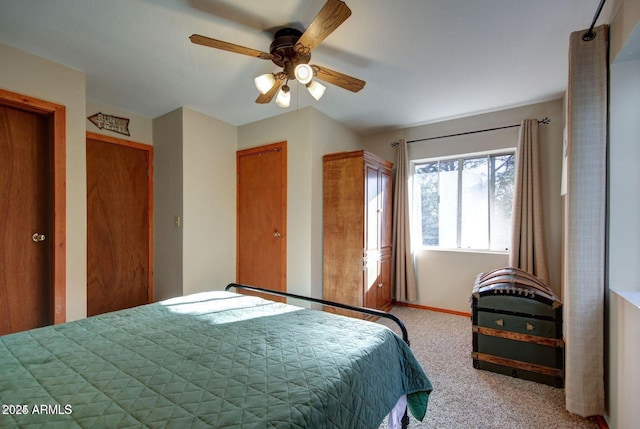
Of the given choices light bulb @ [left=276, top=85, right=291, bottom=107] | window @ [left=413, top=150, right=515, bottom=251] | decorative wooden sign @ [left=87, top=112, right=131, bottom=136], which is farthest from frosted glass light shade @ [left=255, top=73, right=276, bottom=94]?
window @ [left=413, top=150, right=515, bottom=251]

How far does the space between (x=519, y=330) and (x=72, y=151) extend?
4.05m

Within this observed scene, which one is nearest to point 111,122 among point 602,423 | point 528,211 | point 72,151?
point 72,151

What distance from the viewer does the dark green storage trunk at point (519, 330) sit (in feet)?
6.84

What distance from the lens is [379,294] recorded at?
3.56 m

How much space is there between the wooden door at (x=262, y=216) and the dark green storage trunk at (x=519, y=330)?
2.07 m

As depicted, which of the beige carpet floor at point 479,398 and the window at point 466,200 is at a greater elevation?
the window at point 466,200

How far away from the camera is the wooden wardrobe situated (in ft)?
10.4

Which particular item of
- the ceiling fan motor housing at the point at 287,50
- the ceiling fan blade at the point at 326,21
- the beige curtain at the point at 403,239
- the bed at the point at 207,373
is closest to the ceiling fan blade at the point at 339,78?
the ceiling fan motor housing at the point at 287,50

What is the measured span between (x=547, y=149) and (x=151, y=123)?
15.7ft

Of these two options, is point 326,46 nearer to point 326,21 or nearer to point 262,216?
point 326,21

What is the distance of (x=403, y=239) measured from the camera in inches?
151

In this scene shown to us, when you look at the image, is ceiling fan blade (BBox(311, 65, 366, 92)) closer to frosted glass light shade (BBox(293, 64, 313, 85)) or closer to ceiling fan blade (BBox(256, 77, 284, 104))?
frosted glass light shade (BBox(293, 64, 313, 85))

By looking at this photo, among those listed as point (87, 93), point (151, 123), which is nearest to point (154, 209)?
point (151, 123)

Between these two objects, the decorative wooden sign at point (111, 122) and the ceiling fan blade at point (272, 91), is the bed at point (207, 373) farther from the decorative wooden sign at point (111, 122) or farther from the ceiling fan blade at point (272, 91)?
the decorative wooden sign at point (111, 122)
